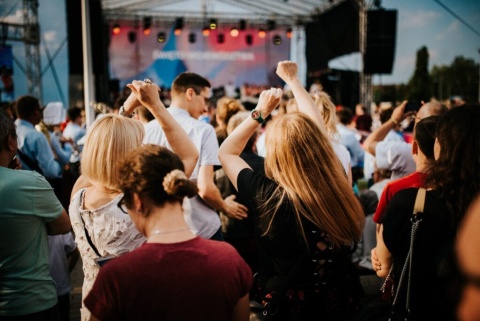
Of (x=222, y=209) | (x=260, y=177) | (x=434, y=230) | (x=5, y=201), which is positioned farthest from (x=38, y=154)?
(x=434, y=230)

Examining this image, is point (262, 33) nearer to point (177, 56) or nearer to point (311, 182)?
point (177, 56)

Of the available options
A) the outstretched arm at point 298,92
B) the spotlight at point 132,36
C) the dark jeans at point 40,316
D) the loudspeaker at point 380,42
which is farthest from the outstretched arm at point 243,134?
the spotlight at point 132,36

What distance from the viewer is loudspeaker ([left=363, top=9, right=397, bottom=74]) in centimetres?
1127

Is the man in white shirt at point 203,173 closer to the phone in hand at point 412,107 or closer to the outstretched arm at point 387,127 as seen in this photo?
the outstretched arm at point 387,127

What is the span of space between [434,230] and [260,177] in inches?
29.5

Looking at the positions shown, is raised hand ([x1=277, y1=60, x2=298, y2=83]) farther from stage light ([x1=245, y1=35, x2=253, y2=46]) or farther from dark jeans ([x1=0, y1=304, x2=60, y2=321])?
stage light ([x1=245, y1=35, x2=253, y2=46])

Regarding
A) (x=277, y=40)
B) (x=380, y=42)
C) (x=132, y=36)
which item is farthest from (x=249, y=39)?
(x=380, y=42)

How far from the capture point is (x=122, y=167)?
5.17ft

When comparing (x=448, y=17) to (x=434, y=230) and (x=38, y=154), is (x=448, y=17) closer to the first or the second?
(x=38, y=154)

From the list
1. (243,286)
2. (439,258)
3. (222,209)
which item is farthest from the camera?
(222,209)

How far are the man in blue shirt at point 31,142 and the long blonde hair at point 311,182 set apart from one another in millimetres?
3285

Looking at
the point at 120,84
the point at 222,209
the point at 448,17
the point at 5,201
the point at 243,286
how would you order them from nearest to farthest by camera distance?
the point at 243,286, the point at 5,201, the point at 222,209, the point at 448,17, the point at 120,84

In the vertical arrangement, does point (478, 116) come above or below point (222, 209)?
above

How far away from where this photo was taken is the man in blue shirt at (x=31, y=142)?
4.52 meters
